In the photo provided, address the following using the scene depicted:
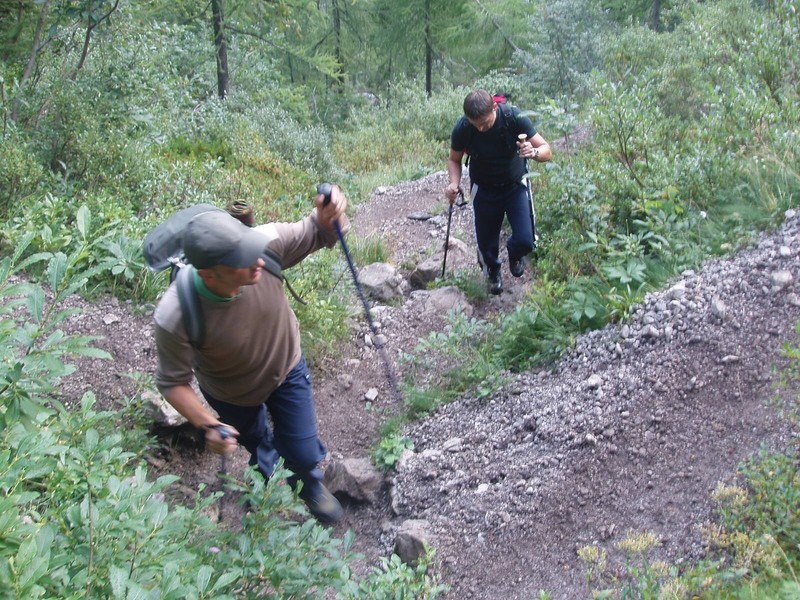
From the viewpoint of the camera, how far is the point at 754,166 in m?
5.91

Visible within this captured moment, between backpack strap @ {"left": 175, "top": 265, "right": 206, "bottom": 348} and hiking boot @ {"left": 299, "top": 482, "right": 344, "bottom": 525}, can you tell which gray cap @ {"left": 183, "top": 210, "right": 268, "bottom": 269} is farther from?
hiking boot @ {"left": 299, "top": 482, "right": 344, "bottom": 525}

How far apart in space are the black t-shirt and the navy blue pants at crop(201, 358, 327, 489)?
9.27 feet

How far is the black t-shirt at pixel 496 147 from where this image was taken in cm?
595

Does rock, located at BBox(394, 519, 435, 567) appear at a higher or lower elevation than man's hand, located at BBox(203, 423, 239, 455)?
lower

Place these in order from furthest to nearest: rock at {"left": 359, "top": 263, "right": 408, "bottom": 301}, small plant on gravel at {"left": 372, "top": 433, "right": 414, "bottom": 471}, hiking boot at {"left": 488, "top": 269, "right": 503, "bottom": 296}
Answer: rock at {"left": 359, "top": 263, "right": 408, "bottom": 301}, hiking boot at {"left": 488, "top": 269, "right": 503, "bottom": 296}, small plant on gravel at {"left": 372, "top": 433, "right": 414, "bottom": 471}

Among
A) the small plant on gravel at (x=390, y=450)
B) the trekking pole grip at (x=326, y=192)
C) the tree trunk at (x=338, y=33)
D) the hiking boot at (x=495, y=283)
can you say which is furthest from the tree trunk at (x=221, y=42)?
the trekking pole grip at (x=326, y=192)

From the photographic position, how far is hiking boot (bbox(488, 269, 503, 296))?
23.2 ft

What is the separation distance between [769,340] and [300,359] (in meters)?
2.92

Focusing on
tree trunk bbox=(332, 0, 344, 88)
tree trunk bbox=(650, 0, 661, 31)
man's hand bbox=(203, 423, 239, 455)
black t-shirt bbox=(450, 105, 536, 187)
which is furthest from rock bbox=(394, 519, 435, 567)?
tree trunk bbox=(332, 0, 344, 88)

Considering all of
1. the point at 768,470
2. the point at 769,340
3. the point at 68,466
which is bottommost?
the point at 768,470

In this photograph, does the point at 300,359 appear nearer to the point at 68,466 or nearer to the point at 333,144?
the point at 68,466

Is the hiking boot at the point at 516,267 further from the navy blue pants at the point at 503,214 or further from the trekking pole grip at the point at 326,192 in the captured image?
the trekking pole grip at the point at 326,192

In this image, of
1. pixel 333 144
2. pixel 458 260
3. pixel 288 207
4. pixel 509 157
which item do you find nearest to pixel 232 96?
pixel 333 144

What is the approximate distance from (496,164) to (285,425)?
316 cm
